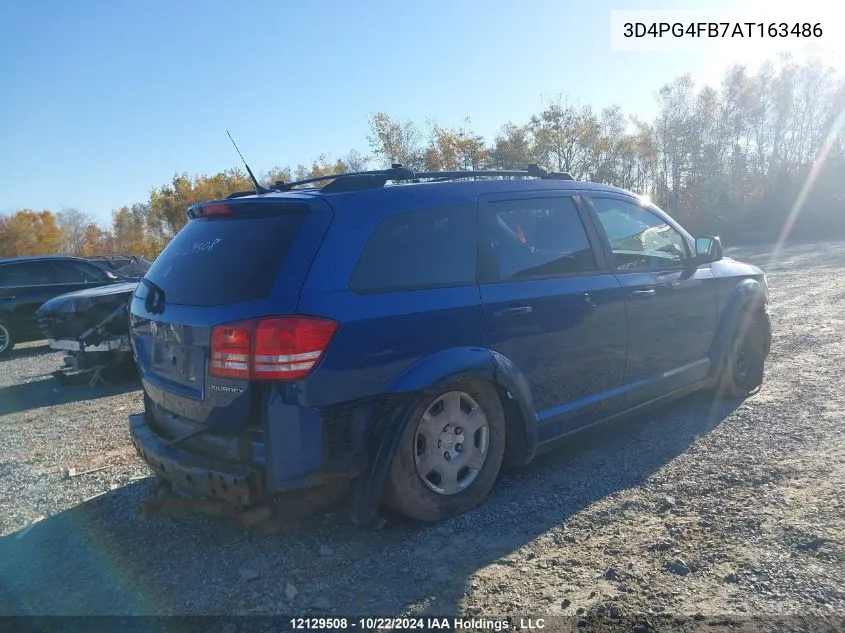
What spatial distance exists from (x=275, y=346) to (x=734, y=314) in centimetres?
425

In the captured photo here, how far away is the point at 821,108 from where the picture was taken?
2100 inches

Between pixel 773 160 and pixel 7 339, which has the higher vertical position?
pixel 773 160

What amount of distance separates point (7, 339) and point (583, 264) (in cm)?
1138

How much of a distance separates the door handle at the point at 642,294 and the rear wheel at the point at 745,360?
52.7 inches

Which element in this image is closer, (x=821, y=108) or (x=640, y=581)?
(x=640, y=581)

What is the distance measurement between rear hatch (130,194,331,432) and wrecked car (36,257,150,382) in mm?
4654

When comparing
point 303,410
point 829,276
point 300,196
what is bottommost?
point 829,276

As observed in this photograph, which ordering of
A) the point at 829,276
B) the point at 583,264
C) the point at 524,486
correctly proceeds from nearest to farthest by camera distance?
the point at 524,486 < the point at 583,264 < the point at 829,276

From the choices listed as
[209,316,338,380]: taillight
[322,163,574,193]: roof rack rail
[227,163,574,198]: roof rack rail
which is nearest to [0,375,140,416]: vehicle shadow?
[227,163,574,198]: roof rack rail

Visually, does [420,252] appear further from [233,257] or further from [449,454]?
[449,454]

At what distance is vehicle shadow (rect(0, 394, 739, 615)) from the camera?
3035mm

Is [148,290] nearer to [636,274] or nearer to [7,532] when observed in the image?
[7,532]

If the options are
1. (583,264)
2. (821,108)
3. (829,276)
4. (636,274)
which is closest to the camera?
(583,264)

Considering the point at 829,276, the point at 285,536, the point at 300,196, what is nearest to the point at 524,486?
the point at 285,536
